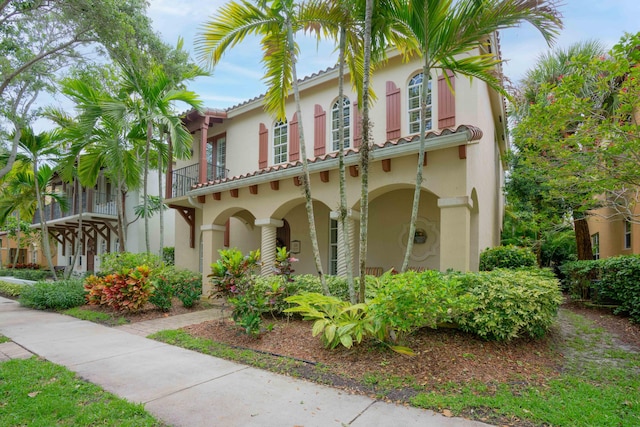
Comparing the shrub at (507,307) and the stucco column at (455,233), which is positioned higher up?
the stucco column at (455,233)

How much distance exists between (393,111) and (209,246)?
673 centimetres

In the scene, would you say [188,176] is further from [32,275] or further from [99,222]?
[32,275]

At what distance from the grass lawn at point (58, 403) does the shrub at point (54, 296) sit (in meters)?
5.81

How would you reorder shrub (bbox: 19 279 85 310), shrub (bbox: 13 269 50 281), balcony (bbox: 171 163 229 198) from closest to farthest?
shrub (bbox: 19 279 85 310), balcony (bbox: 171 163 229 198), shrub (bbox: 13 269 50 281)

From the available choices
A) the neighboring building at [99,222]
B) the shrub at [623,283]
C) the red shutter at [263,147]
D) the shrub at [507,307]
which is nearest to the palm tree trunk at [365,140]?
the shrub at [507,307]

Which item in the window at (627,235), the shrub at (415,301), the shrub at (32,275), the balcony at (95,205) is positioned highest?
the balcony at (95,205)

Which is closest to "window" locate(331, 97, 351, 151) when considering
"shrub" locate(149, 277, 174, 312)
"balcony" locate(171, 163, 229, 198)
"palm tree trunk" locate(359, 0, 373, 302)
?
"balcony" locate(171, 163, 229, 198)

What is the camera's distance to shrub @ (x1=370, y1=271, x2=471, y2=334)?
14.5 feet

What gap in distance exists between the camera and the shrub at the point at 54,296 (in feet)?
32.0

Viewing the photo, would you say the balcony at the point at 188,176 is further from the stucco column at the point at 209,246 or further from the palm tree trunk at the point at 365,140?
the palm tree trunk at the point at 365,140

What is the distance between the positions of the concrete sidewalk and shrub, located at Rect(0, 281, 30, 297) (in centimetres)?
803

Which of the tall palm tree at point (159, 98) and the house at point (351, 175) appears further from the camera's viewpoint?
the tall palm tree at point (159, 98)

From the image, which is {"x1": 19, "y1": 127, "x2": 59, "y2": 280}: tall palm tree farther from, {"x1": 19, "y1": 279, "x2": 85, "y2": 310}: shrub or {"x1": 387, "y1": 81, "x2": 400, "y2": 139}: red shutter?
{"x1": 387, "y1": 81, "x2": 400, "y2": 139}: red shutter

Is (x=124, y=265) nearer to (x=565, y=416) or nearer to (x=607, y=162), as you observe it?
(x=565, y=416)
